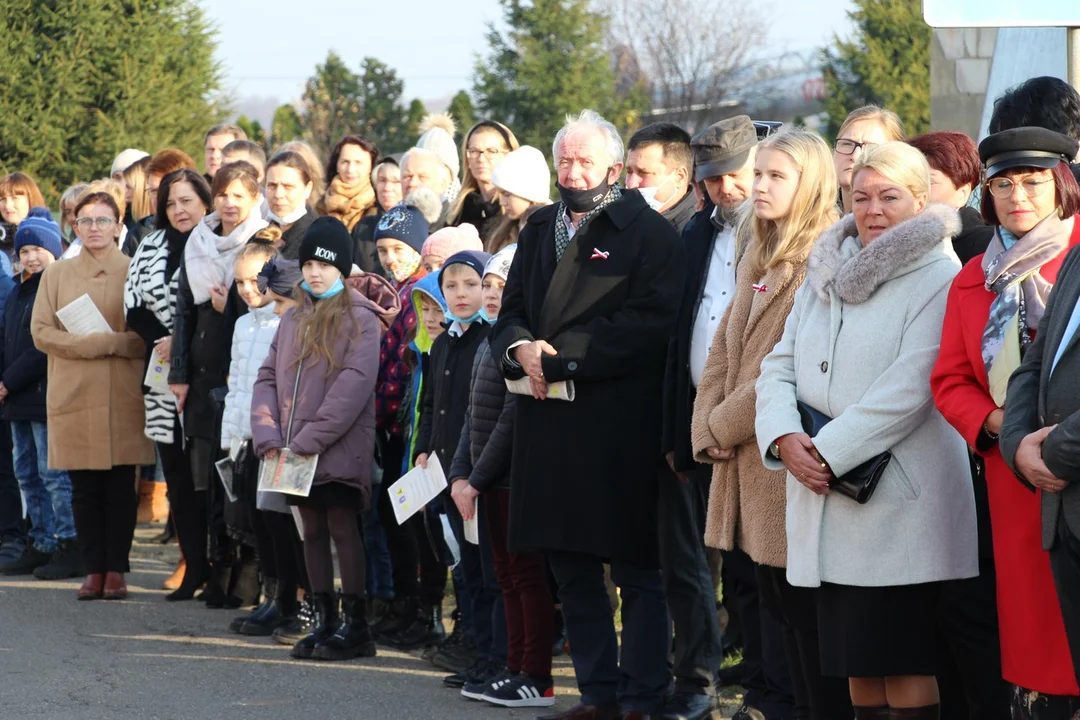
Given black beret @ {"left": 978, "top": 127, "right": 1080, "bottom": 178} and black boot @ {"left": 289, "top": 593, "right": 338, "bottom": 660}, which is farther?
black boot @ {"left": 289, "top": 593, "right": 338, "bottom": 660}

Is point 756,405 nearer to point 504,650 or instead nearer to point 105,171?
point 504,650

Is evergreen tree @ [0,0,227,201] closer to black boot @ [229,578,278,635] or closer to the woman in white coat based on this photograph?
black boot @ [229,578,278,635]

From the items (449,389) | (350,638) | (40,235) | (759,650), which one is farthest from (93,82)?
(759,650)

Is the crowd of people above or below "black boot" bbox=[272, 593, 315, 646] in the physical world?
above

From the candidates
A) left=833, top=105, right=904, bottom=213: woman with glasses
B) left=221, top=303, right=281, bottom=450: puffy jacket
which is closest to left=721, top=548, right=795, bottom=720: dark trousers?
left=833, top=105, right=904, bottom=213: woman with glasses

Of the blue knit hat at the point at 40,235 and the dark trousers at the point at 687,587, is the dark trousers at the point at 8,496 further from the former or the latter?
the dark trousers at the point at 687,587

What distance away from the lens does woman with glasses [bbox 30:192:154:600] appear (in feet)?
29.1

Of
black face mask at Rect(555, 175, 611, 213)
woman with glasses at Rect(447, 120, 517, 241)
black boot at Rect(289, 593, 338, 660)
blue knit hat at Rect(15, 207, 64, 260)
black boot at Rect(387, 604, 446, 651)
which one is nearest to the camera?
black face mask at Rect(555, 175, 611, 213)

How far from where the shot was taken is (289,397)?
7250 mm

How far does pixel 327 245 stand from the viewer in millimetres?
7203

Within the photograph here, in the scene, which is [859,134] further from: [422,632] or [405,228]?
[422,632]

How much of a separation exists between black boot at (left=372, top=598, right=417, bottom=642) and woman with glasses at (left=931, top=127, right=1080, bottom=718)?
3.97 m

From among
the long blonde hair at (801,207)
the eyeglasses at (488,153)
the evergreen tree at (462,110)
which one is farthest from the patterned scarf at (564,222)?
the evergreen tree at (462,110)

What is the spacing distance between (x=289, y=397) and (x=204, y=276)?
1431mm
